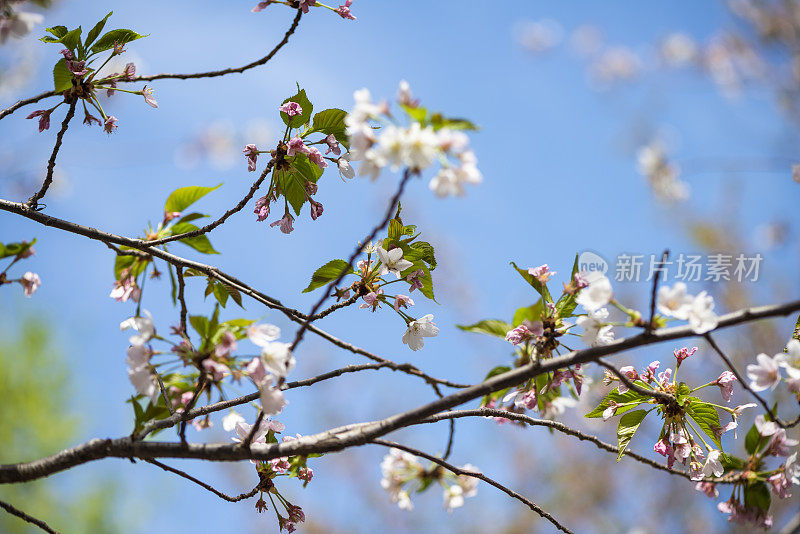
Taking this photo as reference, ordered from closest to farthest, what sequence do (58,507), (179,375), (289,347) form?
(289,347) → (179,375) → (58,507)

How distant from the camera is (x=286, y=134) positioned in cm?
115

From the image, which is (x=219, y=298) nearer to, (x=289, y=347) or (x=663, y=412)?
(x=289, y=347)

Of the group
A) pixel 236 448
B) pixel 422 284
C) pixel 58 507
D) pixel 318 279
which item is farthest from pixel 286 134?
pixel 58 507

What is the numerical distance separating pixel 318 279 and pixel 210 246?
0.87 feet

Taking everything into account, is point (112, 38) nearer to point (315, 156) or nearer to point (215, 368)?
point (315, 156)

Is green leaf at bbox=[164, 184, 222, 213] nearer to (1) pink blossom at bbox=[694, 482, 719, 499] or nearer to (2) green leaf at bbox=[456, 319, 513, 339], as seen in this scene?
(2) green leaf at bbox=[456, 319, 513, 339]

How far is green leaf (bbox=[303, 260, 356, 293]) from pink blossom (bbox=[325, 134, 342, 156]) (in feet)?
0.74

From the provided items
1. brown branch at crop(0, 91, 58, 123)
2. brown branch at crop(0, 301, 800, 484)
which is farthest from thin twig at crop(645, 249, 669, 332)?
brown branch at crop(0, 91, 58, 123)

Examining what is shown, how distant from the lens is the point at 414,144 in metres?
0.70

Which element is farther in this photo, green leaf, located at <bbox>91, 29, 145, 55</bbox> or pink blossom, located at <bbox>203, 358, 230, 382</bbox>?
green leaf, located at <bbox>91, 29, 145, 55</bbox>

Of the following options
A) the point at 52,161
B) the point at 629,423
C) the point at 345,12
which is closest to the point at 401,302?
the point at 629,423

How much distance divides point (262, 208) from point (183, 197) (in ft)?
0.64

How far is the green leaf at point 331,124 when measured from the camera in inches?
44.4

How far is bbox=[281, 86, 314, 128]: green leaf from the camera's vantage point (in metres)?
1.12
